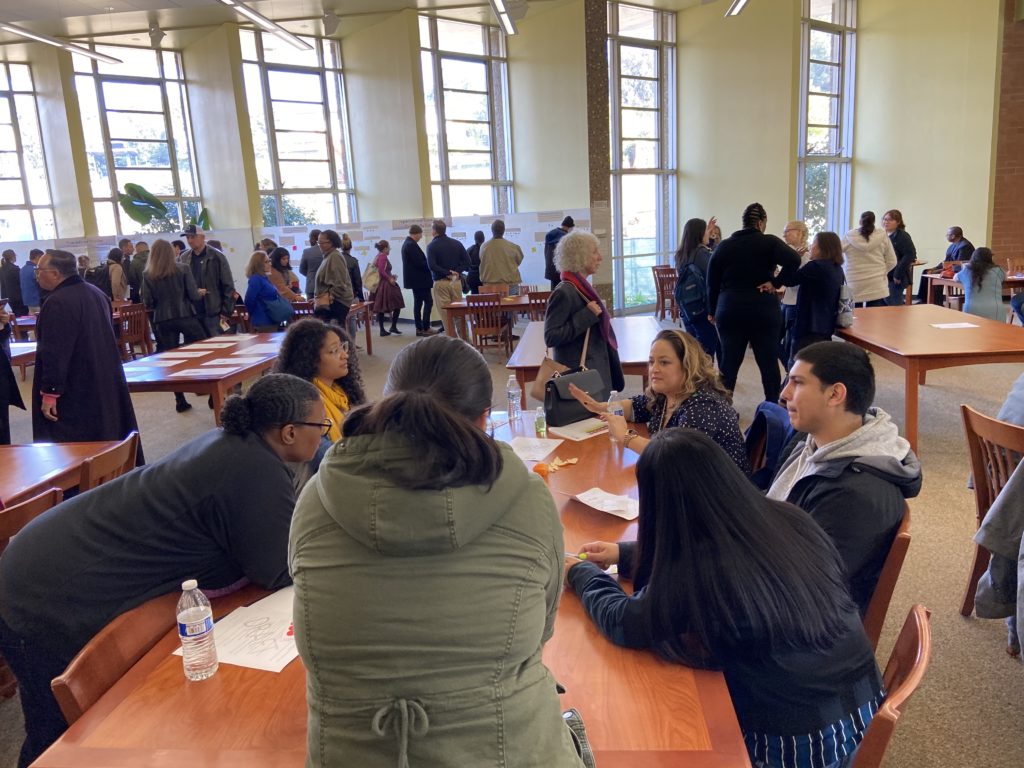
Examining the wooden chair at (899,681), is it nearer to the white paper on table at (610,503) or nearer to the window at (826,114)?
the white paper on table at (610,503)

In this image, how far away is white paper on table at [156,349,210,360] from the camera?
16.0 ft

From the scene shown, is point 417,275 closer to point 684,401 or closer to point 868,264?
point 868,264

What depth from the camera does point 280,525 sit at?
159 cm

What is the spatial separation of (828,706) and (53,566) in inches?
61.9

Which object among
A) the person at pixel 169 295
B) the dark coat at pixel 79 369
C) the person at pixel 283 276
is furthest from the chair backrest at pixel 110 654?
the person at pixel 283 276

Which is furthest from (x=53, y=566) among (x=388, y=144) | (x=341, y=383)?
(x=388, y=144)

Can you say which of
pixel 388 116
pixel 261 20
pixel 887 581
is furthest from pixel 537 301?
pixel 887 581

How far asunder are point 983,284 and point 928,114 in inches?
230

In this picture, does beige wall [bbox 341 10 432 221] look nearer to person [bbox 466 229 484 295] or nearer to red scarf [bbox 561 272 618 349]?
person [bbox 466 229 484 295]

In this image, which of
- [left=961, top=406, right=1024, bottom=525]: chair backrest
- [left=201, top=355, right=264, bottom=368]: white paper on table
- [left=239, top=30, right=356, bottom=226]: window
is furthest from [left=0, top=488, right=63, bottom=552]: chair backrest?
[left=239, top=30, right=356, bottom=226]: window

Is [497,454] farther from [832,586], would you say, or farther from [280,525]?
[280,525]

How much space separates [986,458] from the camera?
247 centimetres

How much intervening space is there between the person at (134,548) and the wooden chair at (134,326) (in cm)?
661

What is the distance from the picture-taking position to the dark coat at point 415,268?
9.45 meters
